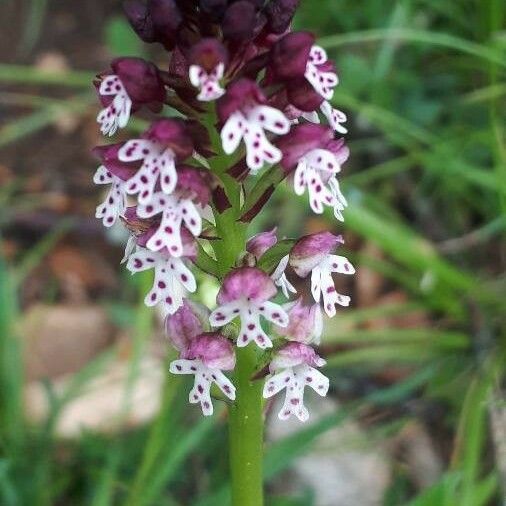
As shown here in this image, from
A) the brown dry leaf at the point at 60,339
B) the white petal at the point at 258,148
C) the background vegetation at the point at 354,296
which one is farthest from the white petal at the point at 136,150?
the brown dry leaf at the point at 60,339

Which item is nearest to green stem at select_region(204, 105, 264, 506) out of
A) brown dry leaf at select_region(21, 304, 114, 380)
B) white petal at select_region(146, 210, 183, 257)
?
white petal at select_region(146, 210, 183, 257)

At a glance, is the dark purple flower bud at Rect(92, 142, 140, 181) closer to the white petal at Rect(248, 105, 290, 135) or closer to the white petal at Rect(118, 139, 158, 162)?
the white petal at Rect(118, 139, 158, 162)

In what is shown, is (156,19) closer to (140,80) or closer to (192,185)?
(140,80)

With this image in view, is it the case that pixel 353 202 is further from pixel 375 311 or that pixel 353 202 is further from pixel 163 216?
pixel 163 216

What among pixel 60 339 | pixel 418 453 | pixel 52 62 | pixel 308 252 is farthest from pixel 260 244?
pixel 52 62

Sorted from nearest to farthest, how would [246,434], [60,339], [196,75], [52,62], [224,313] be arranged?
1. [196,75]
2. [224,313]
3. [246,434]
4. [60,339]
5. [52,62]

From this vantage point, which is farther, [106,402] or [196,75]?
[106,402]

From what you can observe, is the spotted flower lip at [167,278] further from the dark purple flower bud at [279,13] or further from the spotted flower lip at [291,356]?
the dark purple flower bud at [279,13]
